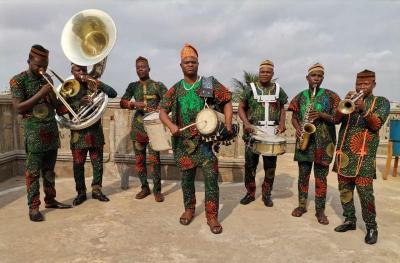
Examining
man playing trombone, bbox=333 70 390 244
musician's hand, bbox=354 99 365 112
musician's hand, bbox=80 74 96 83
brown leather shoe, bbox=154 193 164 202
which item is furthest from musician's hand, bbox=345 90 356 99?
musician's hand, bbox=80 74 96 83

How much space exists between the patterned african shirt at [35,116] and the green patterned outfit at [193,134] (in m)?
1.64

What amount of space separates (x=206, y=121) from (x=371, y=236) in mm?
2393

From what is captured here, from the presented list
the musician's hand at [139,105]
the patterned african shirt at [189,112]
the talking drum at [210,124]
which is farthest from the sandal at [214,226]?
Result: the musician's hand at [139,105]

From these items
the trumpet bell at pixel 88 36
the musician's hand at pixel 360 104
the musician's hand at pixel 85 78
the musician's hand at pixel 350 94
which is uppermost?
the trumpet bell at pixel 88 36

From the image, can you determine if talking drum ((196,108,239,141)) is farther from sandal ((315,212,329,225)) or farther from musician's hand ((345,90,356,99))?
sandal ((315,212,329,225))

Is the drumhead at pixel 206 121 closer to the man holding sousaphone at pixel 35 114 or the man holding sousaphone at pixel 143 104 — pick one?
the man holding sousaphone at pixel 143 104

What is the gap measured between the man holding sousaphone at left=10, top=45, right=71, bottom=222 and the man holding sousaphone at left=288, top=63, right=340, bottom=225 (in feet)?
11.2

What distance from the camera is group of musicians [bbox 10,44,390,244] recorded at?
375cm

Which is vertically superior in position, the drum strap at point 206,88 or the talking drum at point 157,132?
the drum strap at point 206,88

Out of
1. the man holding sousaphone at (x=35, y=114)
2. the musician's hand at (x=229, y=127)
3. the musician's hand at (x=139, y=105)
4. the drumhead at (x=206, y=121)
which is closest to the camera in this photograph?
the drumhead at (x=206, y=121)

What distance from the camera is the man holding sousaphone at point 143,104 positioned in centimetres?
527

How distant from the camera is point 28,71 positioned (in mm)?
4203

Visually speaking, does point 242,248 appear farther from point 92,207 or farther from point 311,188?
point 311,188

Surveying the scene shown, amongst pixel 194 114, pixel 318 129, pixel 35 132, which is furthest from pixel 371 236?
pixel 35 132
